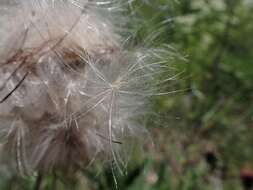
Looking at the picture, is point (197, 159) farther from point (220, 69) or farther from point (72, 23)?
point (72, 23)

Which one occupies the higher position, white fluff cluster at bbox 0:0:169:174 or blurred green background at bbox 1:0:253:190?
white fluff cluster at bbox 0:0:169:174

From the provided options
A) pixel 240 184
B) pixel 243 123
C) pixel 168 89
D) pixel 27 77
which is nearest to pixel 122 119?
pixel 168 89

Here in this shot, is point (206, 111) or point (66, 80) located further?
point (206, 111)

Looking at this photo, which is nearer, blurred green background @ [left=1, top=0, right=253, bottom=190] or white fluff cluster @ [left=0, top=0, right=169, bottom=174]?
white fluff cluster @ [left=0, top=0, right=169, bottom=174]

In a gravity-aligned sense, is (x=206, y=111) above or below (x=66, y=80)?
below
